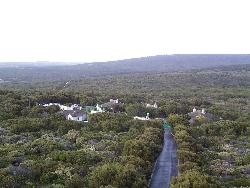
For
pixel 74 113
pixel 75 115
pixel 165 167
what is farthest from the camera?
pixel 74 113

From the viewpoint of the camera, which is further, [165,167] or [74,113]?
[74,113]

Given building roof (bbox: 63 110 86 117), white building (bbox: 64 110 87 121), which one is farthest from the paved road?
building roof (bbox: 63 110 86 117)

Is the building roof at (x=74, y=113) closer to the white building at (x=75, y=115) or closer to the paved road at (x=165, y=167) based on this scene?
the white building at (x=75, y=115)

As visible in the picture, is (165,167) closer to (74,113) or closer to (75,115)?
(75,115)

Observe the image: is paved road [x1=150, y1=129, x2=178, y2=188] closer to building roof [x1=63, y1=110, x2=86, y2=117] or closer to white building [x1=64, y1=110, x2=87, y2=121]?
white building [x1=64, y1=110, x2=87, y2=121]

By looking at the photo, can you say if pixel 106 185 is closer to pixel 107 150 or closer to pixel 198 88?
pixel 107 150

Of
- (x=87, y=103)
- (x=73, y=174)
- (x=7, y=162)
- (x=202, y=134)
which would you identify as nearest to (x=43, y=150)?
(x=7, y=162)

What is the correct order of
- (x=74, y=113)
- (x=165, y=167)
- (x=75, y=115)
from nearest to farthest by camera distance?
(x=165, y=167)
(x=75, y=115)
(x=74, y=113)

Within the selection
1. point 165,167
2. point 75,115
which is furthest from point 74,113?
point 165,167

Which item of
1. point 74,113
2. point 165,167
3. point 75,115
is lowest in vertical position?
point 75,115
